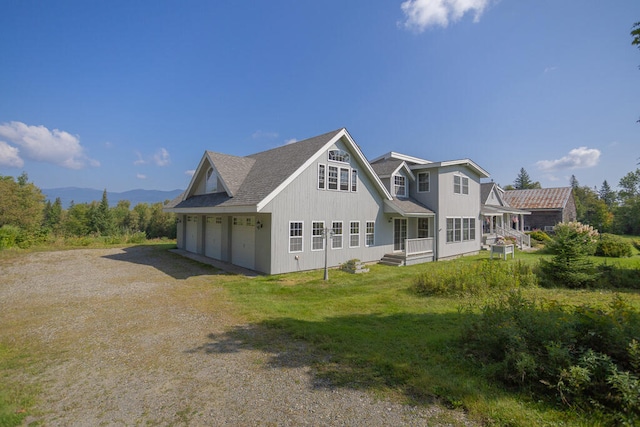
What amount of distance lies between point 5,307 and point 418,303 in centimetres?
1157

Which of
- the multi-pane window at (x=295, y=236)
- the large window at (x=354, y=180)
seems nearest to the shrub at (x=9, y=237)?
the multi-pane window at (x=295, y=236)

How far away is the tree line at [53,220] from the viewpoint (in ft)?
71.7

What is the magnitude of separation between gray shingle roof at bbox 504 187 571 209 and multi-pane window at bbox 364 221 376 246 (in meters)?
27.4

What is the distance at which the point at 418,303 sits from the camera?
862cm

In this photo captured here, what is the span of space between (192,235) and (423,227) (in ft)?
48.8

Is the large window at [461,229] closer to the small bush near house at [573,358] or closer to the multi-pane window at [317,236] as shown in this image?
the multi-pane window at [317,236]

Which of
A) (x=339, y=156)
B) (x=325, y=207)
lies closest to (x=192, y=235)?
(x=325, y=207)

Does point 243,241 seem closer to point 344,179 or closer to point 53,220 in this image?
point 344,179

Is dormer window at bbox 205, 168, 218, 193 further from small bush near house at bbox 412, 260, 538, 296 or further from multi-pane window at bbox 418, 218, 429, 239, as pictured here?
multi-pane window at bbox 418, 218, 429, 239

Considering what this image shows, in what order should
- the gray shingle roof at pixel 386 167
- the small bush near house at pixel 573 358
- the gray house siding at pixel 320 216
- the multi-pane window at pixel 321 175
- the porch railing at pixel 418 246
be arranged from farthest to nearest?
the gray shingle roof at pixel 386 167 < the porch railing at pixel 418 246 < the multi-pane window at pixel 321 175 < the gray house siding at pixel 320 216 < the small bush near house at pixel 573 358

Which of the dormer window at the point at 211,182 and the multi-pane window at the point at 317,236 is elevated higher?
the dormer window at the point at 211,182

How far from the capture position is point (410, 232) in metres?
18.7

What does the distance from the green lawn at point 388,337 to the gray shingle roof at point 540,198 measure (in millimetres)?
28586

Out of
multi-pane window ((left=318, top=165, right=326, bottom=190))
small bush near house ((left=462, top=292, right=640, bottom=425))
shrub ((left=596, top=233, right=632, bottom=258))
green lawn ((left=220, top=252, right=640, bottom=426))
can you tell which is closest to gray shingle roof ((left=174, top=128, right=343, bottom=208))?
multi-pane window ((left=318, top=165, right=326, bottom=190))
